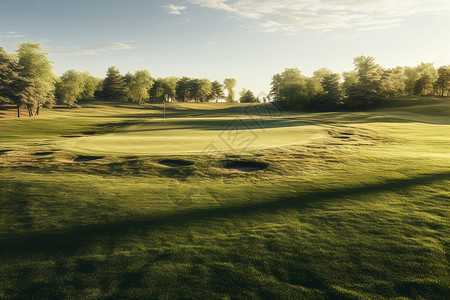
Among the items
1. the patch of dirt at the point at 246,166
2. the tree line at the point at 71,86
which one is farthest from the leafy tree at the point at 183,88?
the patch of dirt at the point at 246,166

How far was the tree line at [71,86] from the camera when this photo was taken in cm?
5216

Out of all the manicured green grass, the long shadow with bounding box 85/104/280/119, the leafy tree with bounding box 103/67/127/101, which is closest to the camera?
the manicured green grass

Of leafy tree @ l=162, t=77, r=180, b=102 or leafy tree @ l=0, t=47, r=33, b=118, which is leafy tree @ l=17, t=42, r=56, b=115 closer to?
leafy tree @ l=0, t=47, r=33, b=118

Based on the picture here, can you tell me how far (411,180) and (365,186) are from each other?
202 centimetres

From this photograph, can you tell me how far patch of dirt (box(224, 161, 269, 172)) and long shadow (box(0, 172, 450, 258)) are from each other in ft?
13.8

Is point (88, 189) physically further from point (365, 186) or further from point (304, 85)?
point (304, 85)

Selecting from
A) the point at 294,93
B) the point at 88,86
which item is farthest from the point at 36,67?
the point at 294,93

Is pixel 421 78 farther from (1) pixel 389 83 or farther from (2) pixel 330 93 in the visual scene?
(2) pixel 330 93

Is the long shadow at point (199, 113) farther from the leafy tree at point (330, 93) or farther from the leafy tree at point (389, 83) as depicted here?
the leafy tree at point (389, 83)

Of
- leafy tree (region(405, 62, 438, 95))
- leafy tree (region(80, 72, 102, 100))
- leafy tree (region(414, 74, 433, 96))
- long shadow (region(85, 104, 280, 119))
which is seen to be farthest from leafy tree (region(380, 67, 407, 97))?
leafy tree (region(80, 72, 102, 100))

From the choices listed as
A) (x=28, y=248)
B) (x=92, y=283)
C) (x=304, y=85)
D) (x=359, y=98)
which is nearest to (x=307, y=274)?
(x=92, y=283)

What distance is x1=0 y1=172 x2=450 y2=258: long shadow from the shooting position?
6.08 m

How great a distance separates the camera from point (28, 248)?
6039 millimetres

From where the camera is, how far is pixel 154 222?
23.8 feet
